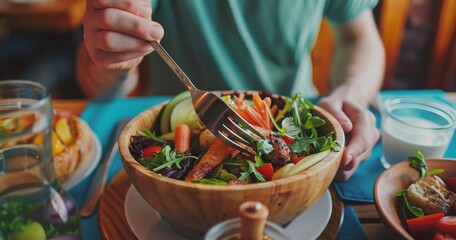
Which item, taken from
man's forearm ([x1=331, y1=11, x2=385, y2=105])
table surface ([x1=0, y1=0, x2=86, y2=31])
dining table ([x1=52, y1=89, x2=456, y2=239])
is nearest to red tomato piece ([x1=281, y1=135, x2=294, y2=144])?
dining table ([x1=52, y1=89, x2=456, y2=239])

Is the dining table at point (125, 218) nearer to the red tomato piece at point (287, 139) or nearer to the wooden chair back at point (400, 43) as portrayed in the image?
the red tomato piece at point (287, 139)

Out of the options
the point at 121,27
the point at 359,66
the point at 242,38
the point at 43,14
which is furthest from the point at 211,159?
the point at 43,14

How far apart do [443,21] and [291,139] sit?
8.43 feet

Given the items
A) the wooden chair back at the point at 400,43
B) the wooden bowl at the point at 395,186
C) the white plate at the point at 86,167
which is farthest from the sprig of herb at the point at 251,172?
the wooden chair back at the point at 400,43

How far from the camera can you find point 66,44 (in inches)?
113

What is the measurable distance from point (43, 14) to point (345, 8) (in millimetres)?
1778

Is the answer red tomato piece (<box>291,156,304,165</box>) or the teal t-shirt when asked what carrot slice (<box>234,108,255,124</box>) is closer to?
red tomato piece (<box>291,156,304,165</box>)

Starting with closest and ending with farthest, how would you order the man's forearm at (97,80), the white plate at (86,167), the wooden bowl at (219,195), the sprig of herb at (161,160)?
1. the wooden bowl at (219,195)
2. the sprig of herb at (161,160)
3. the white plate at (86,167)
4. the man's forearm at (97,80)

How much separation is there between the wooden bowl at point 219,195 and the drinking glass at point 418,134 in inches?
14.8

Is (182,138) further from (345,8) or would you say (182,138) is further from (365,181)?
(345,8)

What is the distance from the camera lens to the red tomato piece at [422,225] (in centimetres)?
72

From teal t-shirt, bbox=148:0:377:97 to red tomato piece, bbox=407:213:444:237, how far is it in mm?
815

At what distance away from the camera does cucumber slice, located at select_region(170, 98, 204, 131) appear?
35.4 inches

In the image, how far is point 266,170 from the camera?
731 mm
